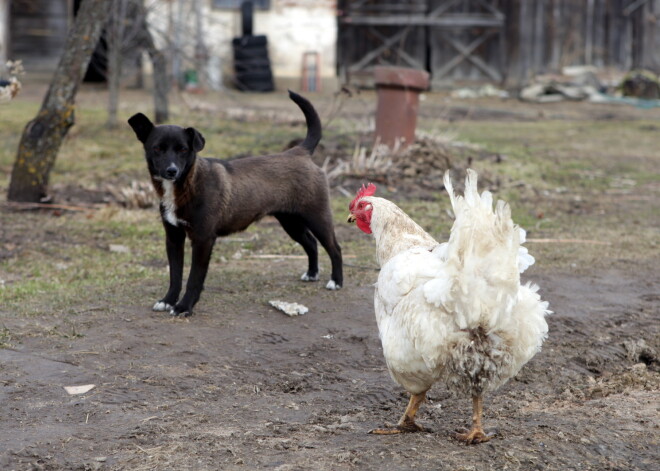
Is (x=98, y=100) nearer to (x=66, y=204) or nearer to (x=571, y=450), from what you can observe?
(x=66, y=204)

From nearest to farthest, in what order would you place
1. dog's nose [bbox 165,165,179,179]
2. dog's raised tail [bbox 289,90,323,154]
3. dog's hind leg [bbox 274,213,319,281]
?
dog's nose [bbox 165,165,179,179]
dog's raised tail [bbox 289,90,323,154]
dog's hind leg [bbox 274,213,319,281]

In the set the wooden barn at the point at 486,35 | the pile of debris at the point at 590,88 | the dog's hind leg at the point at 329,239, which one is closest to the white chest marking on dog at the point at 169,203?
the dog's hind leg at the point at 329,239

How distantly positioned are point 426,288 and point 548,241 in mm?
5123

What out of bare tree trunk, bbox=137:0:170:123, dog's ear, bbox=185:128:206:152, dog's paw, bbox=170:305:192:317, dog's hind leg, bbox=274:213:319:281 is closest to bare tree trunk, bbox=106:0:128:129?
bare tree trunk, bbox=137:0:170:123

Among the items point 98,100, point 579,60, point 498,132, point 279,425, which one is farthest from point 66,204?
point 579,60

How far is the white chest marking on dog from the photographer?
5867 millimetres

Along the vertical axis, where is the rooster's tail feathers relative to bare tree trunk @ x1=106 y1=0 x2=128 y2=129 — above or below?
below

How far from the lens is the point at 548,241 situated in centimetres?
862

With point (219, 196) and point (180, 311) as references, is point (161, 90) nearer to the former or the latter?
point (219, 196)

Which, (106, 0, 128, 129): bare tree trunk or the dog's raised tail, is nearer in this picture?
the dog's raised tail

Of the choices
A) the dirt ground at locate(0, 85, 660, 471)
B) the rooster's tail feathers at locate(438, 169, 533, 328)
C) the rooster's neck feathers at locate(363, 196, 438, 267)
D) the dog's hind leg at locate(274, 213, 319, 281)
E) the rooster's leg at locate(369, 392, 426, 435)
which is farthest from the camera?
the dog's hind leg at locate(274, 213, 319, 281)

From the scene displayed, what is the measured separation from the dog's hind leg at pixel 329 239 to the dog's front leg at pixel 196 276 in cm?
100

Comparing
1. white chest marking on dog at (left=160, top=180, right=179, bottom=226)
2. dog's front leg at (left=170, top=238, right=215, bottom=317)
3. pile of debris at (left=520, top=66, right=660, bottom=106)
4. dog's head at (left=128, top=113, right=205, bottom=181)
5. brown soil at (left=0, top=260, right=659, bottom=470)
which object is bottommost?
brown soil at (left=0, top=260, right=659, bottom=470)

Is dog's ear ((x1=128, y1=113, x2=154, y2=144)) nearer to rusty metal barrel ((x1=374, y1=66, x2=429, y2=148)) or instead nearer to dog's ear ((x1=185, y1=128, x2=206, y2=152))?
dog's ear ((x1=185, y1=128, x2=206, y2=152))
